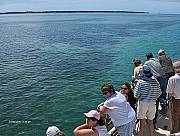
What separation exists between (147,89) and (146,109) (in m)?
0.54

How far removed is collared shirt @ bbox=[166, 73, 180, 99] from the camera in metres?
7.64

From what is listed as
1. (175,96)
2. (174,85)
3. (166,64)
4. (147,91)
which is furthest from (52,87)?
(147,91)

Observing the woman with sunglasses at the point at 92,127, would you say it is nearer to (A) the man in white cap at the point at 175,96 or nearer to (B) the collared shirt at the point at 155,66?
(A) the man in white cap at the point at 175,96

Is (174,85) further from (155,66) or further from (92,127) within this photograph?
(92,127)

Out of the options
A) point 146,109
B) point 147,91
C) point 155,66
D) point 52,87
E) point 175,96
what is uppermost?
point 155,66

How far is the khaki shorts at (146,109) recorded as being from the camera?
23.8 feet

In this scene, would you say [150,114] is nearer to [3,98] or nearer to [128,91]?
[128,91]

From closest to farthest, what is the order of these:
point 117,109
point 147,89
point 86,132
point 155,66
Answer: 1. point 86,132
2. point 117,109
3. point 147,89
4. point 155,66

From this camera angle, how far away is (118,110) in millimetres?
6008

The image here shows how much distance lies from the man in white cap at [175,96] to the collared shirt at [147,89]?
2.41 ft

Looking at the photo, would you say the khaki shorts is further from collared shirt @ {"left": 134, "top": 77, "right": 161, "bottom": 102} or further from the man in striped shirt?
collared shirt @ {"left": 134, "top": 77, "right": 161, "bottom": 102}

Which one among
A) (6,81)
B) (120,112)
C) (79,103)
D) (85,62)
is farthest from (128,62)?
(120,112)

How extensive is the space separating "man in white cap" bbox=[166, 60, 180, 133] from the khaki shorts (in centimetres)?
72

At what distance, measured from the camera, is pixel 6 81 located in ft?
75.6
